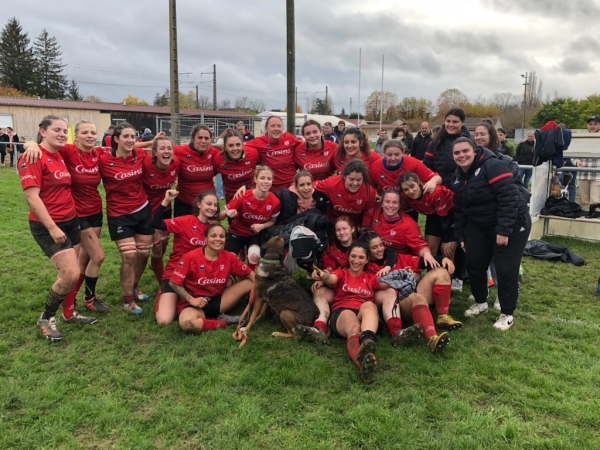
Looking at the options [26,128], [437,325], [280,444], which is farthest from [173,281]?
[26,128]

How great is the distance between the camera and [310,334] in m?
4.04

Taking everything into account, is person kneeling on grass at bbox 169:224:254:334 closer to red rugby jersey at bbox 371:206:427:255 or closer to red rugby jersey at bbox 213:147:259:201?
red rugby jersey at bbox 213:147:259:201

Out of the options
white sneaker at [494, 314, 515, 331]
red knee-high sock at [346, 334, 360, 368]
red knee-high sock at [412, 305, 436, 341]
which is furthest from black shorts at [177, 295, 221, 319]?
white sneaker at [494, 314, 515, 331]

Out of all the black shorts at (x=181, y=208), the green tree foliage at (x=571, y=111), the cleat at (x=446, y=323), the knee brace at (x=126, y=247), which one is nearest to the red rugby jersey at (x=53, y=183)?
the knee brace at (x=126, y=247)

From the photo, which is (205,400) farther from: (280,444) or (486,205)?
(486,205)

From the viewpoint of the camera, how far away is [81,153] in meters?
4.47

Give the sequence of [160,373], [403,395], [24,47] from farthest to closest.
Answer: [24,47] < [160,373] < [403,395]

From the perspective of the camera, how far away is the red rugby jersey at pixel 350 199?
500 centimetres

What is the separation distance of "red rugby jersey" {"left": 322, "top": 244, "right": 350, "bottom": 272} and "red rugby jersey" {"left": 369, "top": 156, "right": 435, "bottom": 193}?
0.92 metres

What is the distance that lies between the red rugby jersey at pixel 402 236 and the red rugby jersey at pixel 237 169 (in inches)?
73.3

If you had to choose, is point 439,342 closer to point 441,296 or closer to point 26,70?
point 441,296

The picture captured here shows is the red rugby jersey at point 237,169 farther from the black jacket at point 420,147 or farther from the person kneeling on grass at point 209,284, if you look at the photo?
the black jacket at point 420,147

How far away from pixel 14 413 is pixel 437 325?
357cm

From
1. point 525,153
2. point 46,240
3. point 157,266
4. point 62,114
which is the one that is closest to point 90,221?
point 46,240
